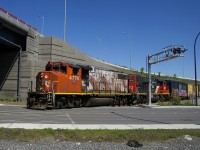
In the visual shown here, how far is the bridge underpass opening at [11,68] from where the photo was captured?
4075 cm

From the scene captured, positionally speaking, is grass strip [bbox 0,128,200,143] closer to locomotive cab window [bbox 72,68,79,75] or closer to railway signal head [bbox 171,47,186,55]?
locomotive cab window [bbox 72,68,79,75]

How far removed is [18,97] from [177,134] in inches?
1222

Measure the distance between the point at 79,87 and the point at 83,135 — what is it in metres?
16.8

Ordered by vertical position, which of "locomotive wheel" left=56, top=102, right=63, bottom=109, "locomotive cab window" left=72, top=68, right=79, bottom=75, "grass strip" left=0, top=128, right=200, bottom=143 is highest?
"locomotive cab window" left=72, top=68, right=79, bottom=75

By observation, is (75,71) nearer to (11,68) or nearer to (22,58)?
(22,58)

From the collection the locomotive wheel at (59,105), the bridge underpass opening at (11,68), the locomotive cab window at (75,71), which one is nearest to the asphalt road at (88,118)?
the locomotive wheel at (59,105)

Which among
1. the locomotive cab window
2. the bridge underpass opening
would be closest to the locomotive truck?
the locomotive cab window

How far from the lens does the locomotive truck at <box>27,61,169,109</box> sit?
24.9 meters

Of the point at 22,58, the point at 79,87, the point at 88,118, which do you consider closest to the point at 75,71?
the point at 79,87

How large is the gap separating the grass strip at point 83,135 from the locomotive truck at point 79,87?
13176 millimetres

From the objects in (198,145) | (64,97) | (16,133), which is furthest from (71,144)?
(64,97)

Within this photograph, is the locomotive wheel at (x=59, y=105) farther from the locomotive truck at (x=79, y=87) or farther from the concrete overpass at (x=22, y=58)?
the concrete overpass at (x=22, y=58)

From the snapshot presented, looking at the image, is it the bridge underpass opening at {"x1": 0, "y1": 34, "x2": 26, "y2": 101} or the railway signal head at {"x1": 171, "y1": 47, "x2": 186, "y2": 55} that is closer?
the railway signal head at {"x1": 171, "y1": 47, "x2": 186, "y2": 55}

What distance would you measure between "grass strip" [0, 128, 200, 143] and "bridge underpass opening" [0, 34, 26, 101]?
3040cm
